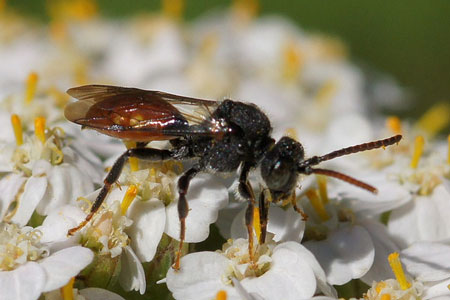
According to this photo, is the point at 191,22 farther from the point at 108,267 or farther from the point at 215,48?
the point at 108,267

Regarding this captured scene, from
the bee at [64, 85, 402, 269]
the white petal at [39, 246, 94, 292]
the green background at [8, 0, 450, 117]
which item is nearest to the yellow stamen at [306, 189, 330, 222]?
the bee at [64, 85, 402, 269]

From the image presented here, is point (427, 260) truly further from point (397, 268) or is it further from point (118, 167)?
point (118, 167)

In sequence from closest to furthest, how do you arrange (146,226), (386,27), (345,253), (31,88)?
(146,226), (345,253), (31,88), (386,27)

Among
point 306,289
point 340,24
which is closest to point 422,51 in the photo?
point 340,24

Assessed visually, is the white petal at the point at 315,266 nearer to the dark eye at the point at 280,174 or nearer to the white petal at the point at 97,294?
the dark eye at the point at 280,174

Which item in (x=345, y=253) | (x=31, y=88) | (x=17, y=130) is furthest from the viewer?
(x=31, y=88)

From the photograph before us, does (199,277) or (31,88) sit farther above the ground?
(31,88)

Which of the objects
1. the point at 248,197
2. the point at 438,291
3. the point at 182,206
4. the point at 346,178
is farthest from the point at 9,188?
the point at 438,291

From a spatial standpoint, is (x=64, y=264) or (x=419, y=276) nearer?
(x=64, y=264)

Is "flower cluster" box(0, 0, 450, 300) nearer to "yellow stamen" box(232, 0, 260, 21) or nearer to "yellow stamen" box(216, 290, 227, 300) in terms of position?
"yellow stamen" box(216, 290, 227, 300)
